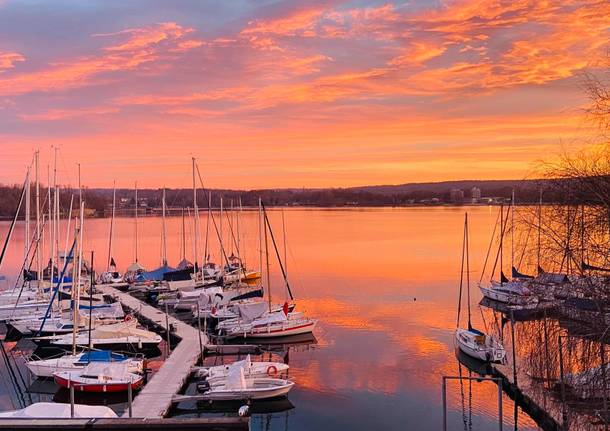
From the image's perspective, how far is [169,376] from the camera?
21.7 m

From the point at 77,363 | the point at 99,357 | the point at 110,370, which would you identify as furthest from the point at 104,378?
the point at 77,363

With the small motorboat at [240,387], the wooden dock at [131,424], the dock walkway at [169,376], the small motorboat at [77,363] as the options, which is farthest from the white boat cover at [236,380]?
the wooden dock at [131,424]

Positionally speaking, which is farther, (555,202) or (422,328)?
(422,328)

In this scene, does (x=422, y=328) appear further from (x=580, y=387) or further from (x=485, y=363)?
(x=580, y=387)

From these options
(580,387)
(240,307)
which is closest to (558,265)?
(580,387)

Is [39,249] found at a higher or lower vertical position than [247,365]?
higher

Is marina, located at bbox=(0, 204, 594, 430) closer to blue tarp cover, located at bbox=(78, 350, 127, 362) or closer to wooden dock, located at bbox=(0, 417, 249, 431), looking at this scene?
wooden dock, located at bbox=(0, 417, 249, 431)

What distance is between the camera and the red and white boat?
20469 millimetres

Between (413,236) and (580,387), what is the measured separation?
83.7m

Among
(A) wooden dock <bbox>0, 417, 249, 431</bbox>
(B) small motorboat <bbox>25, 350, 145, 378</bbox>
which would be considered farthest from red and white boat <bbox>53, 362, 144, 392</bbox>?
(A) wooden dock <bbox>0, 417, 249, 431</bbox>

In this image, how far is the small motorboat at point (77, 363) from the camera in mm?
21505

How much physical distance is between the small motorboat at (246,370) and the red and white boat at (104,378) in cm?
228

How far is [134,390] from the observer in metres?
21.0

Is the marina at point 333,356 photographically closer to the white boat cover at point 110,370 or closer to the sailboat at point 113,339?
the white boat cover at point 110,370
